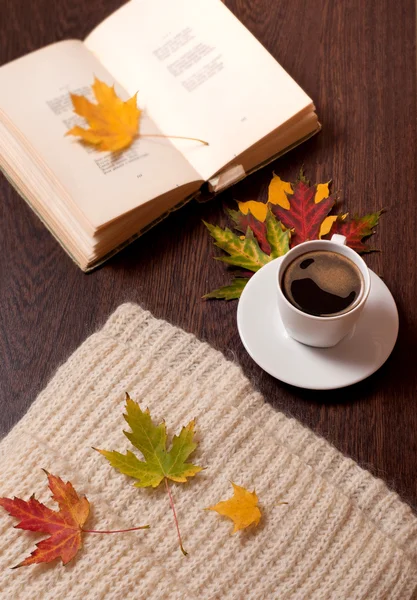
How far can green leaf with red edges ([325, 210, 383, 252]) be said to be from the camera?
0.78 m

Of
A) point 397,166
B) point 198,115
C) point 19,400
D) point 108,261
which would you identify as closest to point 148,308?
point 108,261

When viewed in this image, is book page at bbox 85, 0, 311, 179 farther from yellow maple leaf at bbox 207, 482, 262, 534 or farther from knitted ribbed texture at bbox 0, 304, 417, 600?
yellow maple leaf at bbox 207, 482, 262, 534

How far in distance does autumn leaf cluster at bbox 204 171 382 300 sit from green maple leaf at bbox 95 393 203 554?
8.1 inches

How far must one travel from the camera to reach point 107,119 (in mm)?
866

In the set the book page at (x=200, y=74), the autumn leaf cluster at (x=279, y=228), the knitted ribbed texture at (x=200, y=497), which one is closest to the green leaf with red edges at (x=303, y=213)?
the autumn leaf cluster at (x=279, y=228)

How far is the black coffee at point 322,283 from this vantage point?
62cm

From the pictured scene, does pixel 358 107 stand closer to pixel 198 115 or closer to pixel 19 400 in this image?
pixel 198 115

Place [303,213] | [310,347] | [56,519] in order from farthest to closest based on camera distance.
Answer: [303,213]
[310,347]
[56,519]

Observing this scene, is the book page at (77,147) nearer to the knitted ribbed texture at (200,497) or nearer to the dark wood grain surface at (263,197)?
the dark wood grain surface at (263,197)

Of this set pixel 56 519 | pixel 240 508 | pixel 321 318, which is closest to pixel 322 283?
pixel 321 318

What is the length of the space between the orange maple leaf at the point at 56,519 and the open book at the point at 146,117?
1.05ft

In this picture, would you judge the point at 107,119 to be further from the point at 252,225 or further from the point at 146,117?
the point at 252,225

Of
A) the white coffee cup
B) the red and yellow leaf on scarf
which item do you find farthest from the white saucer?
the red and yellow leaf on scarf

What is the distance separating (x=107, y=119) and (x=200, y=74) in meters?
0.16
